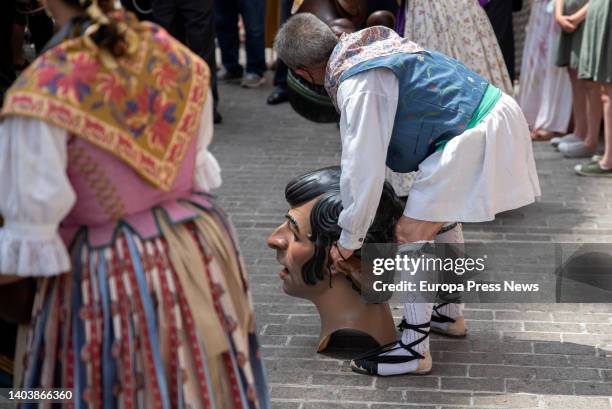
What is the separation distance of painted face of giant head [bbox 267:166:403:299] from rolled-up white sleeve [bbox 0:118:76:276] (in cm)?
169

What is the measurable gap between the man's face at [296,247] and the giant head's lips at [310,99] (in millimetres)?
577

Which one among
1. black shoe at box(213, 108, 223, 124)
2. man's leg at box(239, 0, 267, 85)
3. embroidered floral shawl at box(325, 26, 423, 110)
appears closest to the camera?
embroidered floral shawl at box(325, 26, 423, 110)

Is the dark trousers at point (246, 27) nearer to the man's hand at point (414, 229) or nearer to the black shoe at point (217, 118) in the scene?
the black shoe at point (217, 118)

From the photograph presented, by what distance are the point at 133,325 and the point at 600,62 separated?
16.8 feet

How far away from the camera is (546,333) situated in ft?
14.5

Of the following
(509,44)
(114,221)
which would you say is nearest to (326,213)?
(114,221)

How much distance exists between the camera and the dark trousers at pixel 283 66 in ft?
27.3

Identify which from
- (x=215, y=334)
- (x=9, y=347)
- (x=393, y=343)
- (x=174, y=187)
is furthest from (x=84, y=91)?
(x=393, y=343)

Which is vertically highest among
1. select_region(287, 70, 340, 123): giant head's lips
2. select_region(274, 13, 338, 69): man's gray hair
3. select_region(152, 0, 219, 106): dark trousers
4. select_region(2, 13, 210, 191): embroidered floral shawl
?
select_region(2, 13, 210, 191): embroidered floral shawl

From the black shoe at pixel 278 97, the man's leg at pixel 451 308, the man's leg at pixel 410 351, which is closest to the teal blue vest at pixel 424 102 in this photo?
the man's leg at pixel 410 351

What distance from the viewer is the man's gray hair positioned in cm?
377

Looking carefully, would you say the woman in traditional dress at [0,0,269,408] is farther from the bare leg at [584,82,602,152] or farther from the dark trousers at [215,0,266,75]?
the dark trousers at [215,0,266,75]

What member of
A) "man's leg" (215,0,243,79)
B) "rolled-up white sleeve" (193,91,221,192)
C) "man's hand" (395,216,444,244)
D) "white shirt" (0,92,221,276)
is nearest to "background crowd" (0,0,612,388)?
"man's leg" (215,0,243,79)

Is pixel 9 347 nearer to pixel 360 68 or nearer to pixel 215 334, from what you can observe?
pixel 215 334
